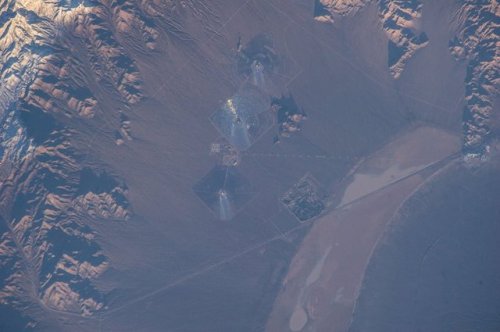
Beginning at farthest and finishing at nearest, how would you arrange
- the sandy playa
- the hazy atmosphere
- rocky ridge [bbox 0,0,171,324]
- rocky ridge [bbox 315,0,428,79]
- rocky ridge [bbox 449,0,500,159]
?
1. rocky ridge [bbox 449,0,500,159]
2. the sandy playa
3. rocky ridge [bbox 315,0,428,79]
4. the hazy atmosphere
5. rocky ridge [bbox 0,0,171,324]

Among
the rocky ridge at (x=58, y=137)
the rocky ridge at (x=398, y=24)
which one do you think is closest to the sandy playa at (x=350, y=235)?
the rocky ridge at (x=398, y=24)

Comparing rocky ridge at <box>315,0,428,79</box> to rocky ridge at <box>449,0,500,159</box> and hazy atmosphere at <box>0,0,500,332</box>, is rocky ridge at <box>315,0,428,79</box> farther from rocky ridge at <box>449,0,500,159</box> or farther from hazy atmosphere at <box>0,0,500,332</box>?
rocky ridge at <box>449,0,500,159</box>

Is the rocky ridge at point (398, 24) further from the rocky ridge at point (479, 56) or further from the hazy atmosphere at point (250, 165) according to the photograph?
the rocky ridge at point (479, 56)

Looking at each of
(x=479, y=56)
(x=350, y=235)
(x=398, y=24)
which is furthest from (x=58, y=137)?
(x=479, y=56)

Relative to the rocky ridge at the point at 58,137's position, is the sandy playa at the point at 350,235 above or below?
below

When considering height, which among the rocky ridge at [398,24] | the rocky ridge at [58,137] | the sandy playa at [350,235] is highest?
the rocky ridge at [58,137]

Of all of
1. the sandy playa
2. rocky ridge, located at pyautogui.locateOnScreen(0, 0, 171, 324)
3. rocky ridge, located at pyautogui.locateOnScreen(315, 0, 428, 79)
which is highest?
rocky ridge, located at pyautogui.locateOnScreen(0, 0, 171, 324)

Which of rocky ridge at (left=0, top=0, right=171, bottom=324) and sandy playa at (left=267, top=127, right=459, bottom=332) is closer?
rocky ridge at (left=0, top=0, right=171, bottom=324)

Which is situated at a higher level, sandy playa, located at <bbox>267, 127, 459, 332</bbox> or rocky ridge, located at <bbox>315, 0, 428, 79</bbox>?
rocky ridge, located at <bbox>315, 0, 428, 79</bbox>

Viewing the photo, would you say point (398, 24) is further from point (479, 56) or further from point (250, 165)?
point (250, 165)

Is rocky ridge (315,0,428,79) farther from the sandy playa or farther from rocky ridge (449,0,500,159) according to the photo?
the sandy playa

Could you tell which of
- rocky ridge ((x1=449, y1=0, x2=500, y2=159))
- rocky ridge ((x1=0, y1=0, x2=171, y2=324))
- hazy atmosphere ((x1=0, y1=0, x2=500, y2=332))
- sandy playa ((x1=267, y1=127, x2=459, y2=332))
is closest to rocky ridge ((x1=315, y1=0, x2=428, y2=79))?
hazy atmosphere ((x1=0, y1=0, x2=500, y2=332))

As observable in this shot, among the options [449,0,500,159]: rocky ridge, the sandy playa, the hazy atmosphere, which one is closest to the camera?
the hazy atmosphere
